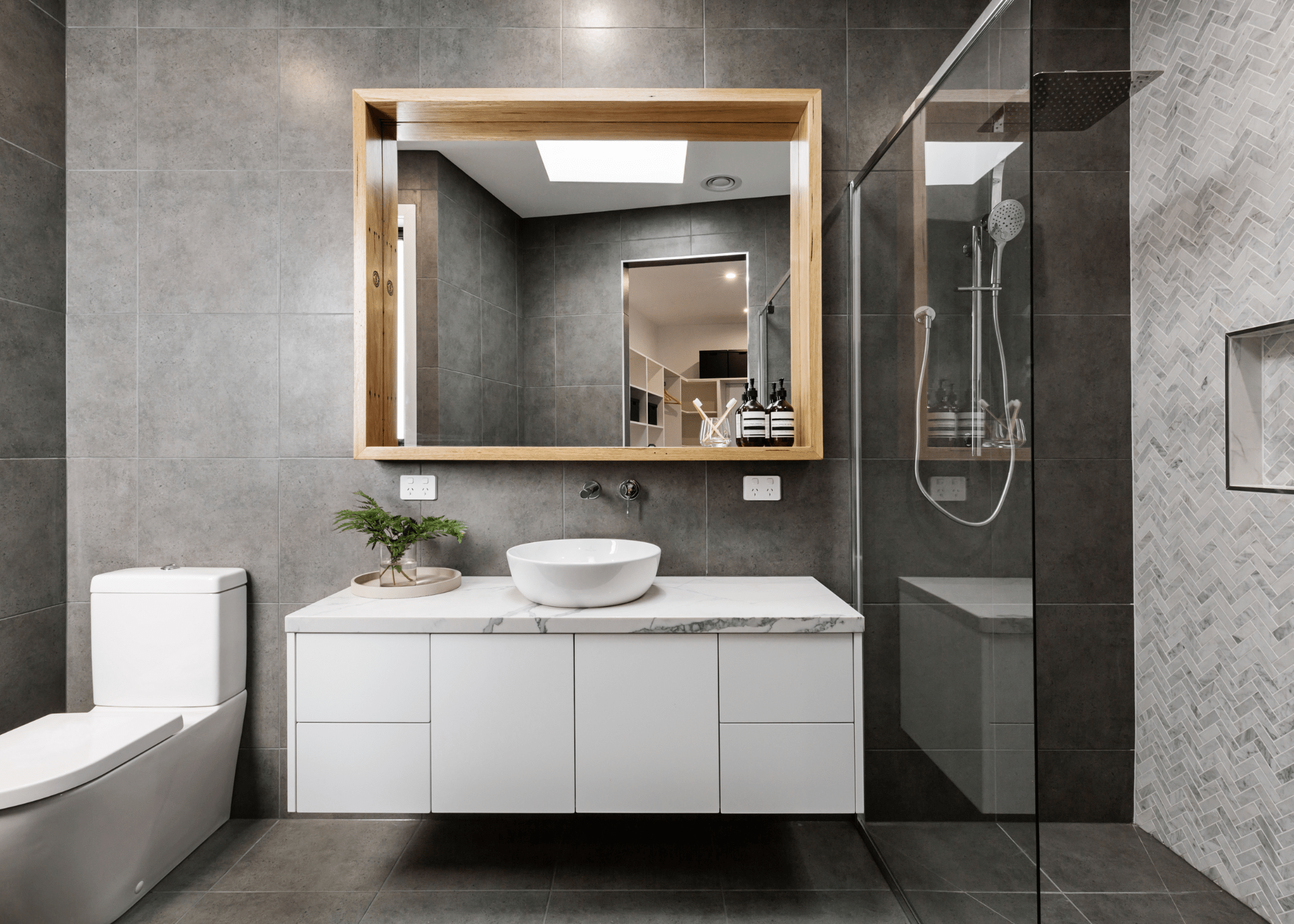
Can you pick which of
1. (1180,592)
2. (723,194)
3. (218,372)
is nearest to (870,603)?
(1180,592)

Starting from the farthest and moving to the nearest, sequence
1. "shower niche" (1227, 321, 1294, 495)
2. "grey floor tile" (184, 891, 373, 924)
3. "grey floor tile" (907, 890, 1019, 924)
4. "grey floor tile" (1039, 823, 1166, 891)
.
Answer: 1. "grey floor tile" (1039, 823, 1166, 891)
2. "grey floor tile" (184, 891, 373, 924)
3. "shower niche" (1227, 321, 1294, 495)
4. "grey floor tile" (907, 890, 1019, 924)

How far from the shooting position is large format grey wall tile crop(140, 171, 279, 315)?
202 centimetres

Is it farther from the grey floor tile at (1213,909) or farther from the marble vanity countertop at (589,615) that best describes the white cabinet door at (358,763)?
the grey floor tile at (1213,909)

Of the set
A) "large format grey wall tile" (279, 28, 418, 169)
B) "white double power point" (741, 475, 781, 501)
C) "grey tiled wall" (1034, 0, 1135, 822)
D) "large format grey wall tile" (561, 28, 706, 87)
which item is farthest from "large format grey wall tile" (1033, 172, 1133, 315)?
"large format grey wall tile" (279, 28, 418, 169)

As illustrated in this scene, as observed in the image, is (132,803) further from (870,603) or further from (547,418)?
(870,603)

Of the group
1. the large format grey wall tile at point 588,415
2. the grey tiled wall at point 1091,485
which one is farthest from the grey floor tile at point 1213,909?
the large format grey wall tile at point 588,415

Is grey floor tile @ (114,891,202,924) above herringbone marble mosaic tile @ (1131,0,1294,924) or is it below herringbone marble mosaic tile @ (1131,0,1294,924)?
below

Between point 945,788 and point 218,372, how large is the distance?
93.7 inches

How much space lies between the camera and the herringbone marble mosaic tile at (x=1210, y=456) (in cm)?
149

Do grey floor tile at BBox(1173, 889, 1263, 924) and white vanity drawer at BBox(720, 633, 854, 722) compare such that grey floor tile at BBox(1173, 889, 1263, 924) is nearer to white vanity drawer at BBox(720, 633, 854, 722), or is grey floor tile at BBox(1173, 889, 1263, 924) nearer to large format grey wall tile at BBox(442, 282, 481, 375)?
white vanity drawer at BBox(720, 633, 854, 722)

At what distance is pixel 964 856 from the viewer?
4.31 feet

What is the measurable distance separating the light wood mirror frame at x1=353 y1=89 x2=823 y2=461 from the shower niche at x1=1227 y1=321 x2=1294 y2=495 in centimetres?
102

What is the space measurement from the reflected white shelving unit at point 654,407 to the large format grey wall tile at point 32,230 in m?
1.84

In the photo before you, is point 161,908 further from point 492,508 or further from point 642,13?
point 642,13
